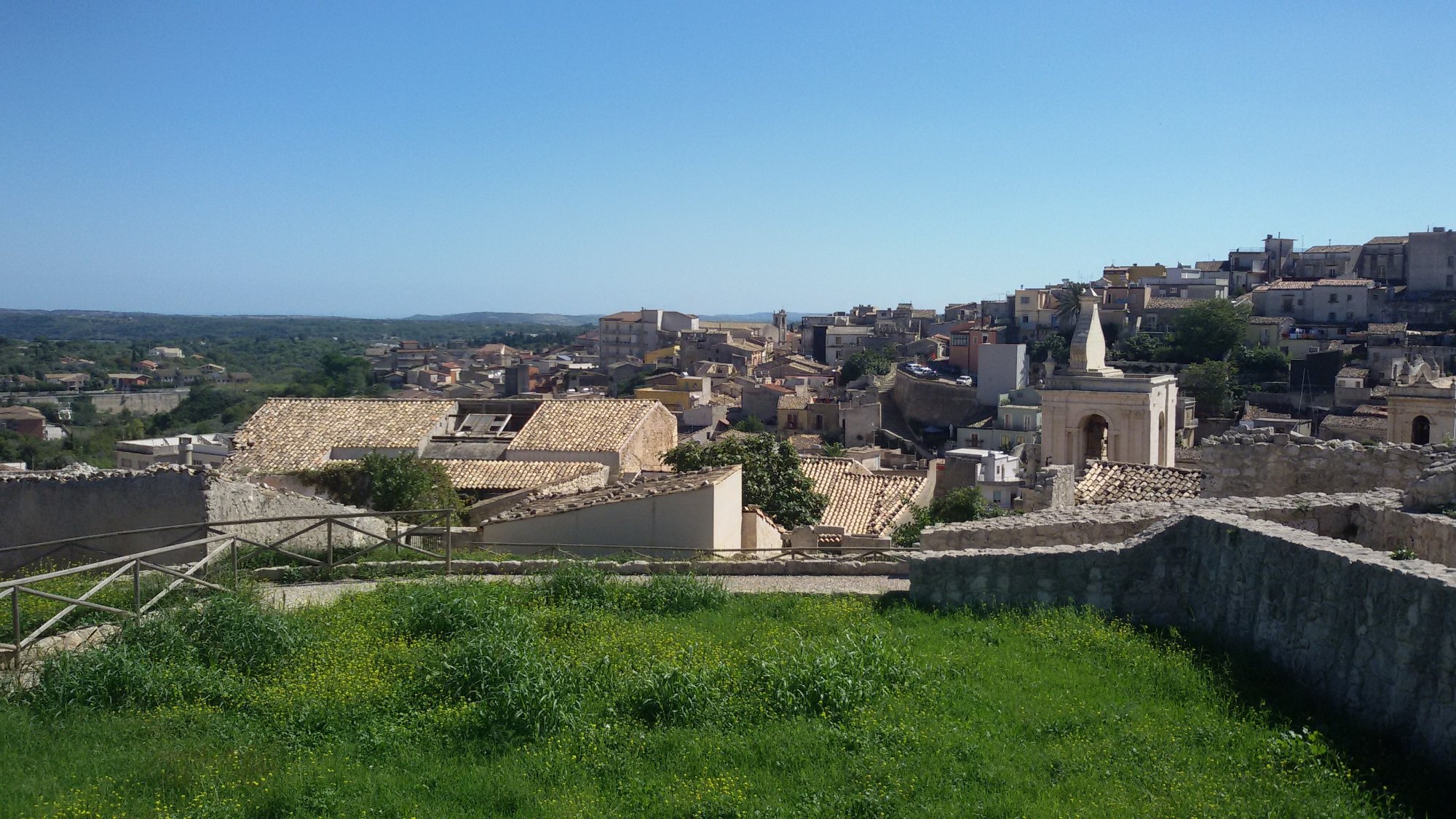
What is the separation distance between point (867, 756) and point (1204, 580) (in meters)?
3.67

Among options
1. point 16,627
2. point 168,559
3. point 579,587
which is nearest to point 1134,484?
point 579,587

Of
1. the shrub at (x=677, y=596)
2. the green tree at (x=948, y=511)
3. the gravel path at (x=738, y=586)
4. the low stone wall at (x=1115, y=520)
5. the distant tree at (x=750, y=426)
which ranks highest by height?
the low stone wall at (x=1115, y=520)

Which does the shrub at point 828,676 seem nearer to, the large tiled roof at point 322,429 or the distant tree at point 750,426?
the large tiled roof at point 322,429

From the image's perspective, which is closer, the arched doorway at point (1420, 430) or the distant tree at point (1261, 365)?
the arched doorway at point (1420, 430)

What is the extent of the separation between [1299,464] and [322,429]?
23712 mm

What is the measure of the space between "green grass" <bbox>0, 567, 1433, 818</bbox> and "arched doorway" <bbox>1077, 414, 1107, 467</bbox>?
16.0m

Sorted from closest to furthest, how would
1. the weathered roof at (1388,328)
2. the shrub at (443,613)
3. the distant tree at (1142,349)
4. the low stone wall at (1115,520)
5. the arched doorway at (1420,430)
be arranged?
the shrub at (443,613), the low stone wall at (1115,520), the arched doorway at (1420,430), the weathered roof at (1388,328), the distant tree at (1142,349)

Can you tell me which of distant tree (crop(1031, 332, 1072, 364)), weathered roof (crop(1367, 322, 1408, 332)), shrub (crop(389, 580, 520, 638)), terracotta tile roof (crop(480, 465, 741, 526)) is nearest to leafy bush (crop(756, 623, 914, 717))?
shrub (crop(389, 580, 520, 638))

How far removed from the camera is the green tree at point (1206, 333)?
82000mm

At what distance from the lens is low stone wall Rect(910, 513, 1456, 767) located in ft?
21.4

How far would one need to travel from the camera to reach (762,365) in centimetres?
10781

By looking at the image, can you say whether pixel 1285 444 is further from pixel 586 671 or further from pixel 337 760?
pixel 337 760

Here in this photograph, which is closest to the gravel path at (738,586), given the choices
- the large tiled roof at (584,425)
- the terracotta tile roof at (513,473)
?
the terracotta tile roof at (513,473)

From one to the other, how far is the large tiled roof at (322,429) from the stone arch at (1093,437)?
15.9 meters
